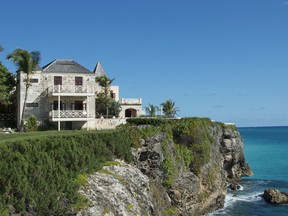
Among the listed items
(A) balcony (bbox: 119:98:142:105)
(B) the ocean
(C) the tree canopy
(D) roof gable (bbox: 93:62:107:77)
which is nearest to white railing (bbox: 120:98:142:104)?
(A) balcony (bbox: 119:98:142:105)

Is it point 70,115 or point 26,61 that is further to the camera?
point 70,115

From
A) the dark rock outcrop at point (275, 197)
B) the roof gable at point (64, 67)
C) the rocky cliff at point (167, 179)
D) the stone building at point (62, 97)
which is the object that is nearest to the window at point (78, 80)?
the stone building at point (62, 97)

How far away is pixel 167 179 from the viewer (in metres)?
32.9

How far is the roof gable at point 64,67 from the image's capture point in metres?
50.1

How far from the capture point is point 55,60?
52.1m

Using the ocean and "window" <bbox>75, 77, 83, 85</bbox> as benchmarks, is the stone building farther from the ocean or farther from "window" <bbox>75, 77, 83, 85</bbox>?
the ocean

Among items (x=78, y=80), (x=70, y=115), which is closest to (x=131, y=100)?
(x=78, y=80)

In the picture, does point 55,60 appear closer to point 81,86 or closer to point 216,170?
point 81,86

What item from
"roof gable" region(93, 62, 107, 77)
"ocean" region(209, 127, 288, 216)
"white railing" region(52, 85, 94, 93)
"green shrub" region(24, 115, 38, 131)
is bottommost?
"ocean" region(209, 127, 288, 216)

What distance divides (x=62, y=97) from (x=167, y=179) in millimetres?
21598

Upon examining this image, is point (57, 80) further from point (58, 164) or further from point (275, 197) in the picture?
point (58, 164)

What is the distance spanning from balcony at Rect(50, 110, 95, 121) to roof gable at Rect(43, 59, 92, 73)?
5.53 m

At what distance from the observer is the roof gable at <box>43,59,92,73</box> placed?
50.1m

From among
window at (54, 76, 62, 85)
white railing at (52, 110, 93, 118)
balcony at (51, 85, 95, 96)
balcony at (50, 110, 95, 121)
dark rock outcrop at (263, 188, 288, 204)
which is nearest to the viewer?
dark rock outcrop at (263, 188, 288, 204)
